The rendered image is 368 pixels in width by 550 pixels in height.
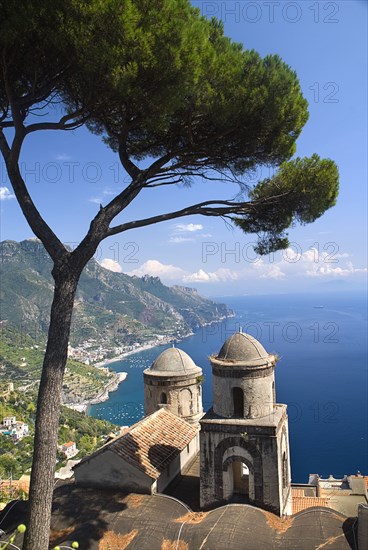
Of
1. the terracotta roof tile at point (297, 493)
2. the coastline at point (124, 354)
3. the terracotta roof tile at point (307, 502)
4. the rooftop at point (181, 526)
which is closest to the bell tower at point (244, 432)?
the rooftop at point (181, 526)

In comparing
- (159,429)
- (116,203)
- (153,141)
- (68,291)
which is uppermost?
(153,141)

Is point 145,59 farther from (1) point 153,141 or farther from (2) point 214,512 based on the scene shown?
(2) point 214,512

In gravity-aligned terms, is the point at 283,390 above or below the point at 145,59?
below

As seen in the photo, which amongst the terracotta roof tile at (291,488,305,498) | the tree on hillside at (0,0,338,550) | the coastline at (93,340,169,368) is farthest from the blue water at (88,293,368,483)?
the terracotta roof tile at (291,488,305,498)

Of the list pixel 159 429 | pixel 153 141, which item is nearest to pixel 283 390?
pixel 159 429

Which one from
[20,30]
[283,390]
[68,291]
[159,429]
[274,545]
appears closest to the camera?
[20,30]

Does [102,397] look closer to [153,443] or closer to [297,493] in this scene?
[297,493]

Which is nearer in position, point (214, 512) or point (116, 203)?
point (116, 203)

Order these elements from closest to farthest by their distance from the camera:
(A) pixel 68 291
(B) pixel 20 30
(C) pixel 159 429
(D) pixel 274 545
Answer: (B) pixel 20 30, (A) pixel 68 291, (D) pixel 274 545, (C) pixel 159 429
